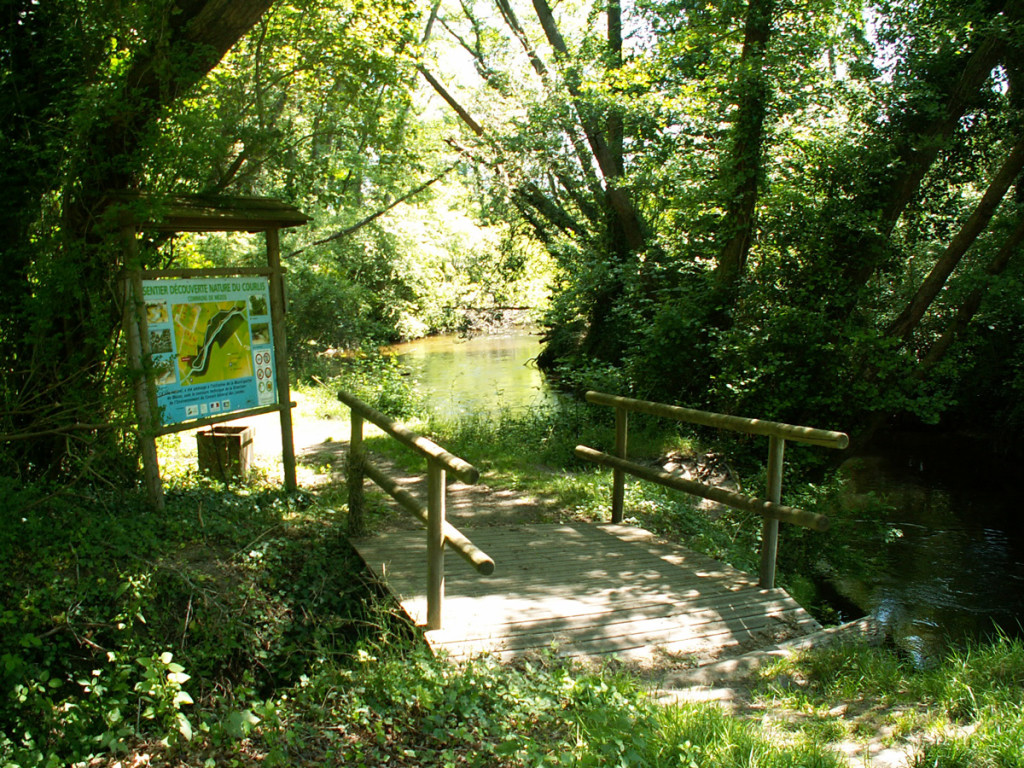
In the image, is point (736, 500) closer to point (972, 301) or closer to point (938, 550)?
point (938, 550)

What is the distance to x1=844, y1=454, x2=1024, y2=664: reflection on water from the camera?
729 cm

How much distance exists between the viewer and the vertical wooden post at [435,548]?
13.7ft

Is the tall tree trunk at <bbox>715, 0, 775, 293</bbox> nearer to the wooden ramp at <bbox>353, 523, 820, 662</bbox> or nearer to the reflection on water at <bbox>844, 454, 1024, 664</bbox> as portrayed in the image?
the reflection on water at <bbox>844, 454, 1024, 664</bbox>

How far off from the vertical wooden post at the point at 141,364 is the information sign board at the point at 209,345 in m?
0.08

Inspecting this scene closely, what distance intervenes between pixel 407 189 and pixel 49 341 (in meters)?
16.7

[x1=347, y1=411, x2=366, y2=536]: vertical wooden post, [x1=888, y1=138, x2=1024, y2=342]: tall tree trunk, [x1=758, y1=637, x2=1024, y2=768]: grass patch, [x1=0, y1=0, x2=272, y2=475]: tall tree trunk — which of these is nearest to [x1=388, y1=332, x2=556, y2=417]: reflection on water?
[x1=888, y1=138, x2=1024, y2=342]: tall tree trunk

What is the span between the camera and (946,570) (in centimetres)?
874

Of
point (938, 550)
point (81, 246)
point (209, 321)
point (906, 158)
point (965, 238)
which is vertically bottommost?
point (938, 550)

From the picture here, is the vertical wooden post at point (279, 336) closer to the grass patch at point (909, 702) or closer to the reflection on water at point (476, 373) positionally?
the grass patch at point (909, 702)

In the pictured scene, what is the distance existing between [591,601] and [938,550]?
21.8 feet

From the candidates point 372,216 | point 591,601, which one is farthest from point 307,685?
point 372,216

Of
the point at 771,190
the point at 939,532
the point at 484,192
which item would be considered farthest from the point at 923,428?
the point at 484,192

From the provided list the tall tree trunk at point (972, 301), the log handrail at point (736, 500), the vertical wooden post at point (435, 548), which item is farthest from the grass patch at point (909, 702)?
the tall tree trunk at point (972, 301)

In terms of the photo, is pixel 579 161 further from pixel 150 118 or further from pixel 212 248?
pixel 150 118
